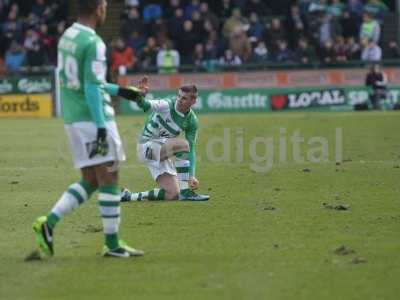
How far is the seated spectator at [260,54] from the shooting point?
106 feet

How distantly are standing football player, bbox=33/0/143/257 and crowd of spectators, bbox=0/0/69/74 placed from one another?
82.5 ft

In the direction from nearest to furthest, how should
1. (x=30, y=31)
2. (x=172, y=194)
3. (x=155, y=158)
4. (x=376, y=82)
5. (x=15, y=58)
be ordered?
(x=172, y=194), (x=155, y=158), (x=376, y=82), (x=15, y=58), (x=30, y=31)

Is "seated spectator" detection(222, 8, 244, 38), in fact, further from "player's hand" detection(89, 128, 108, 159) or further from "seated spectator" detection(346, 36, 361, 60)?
"player's hand" detection(89, 128, 108, 159)

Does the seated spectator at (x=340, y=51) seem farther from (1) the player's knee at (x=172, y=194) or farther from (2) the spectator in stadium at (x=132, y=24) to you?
(1) the player's knee at (x=172, y=194)

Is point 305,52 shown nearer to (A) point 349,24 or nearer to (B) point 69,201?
(A) point 349,24

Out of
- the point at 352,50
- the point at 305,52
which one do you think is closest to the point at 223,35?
the point at 305,52

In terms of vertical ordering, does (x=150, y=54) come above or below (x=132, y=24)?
below

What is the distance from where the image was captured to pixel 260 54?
32469 mm

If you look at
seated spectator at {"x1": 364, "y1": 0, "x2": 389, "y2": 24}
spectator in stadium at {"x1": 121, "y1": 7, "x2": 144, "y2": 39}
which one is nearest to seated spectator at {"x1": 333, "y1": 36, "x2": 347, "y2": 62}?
seated spectator at {"x1": 364, "y1": 0, "x2": 389, "y2": 24}

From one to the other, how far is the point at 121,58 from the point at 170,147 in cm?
2062

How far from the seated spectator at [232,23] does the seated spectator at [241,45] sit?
64 centimetres

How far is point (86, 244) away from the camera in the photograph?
30.1 feet

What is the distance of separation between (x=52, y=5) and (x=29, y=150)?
692 inches

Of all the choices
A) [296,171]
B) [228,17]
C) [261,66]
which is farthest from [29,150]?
[228,17]
